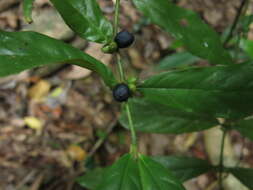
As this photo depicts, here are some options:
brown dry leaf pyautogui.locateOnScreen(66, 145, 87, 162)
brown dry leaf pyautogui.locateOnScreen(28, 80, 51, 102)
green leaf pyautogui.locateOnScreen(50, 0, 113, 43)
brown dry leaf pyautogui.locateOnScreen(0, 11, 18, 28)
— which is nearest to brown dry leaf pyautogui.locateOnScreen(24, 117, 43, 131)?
brown dry leaf pyautogui.locateOnScreen(28, 80, 51, 102)

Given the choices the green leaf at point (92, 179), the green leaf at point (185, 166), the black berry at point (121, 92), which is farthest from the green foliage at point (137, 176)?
the green leaf at point (92, 179)

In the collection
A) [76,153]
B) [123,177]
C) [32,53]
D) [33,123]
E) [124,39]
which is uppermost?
[32,53]

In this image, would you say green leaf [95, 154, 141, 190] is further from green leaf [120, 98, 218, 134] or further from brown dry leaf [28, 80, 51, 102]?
brown dry leaf [28, 80, 51, 102]

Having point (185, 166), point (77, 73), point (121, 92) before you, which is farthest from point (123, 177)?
point (77, 73)

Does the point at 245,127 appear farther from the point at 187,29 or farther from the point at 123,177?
the point at 123,177

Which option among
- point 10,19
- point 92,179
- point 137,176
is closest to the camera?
point 137,176
